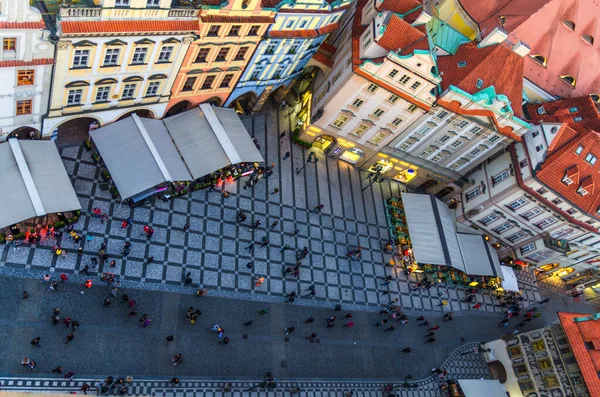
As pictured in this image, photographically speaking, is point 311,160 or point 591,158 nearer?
point 591,158

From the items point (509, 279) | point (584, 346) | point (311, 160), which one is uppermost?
point (311, 160)

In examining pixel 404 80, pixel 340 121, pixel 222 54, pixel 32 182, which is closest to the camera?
pixel 32 182

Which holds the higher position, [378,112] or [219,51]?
[219,51]

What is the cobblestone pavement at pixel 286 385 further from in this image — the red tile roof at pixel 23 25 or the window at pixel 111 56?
the window at pixel 111 56

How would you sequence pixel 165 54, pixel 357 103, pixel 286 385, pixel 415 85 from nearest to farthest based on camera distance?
pixel 165 54, pixel 286 385, pixel 415 85, pixel 357 103

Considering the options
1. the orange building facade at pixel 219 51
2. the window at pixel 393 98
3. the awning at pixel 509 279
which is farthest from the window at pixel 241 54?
the awning at pixel 509 279

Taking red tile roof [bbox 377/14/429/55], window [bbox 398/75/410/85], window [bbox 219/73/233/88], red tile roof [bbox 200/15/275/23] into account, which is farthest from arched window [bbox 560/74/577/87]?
window [bbox 219/73/233/88]

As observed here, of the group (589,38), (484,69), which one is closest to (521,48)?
(484,69)

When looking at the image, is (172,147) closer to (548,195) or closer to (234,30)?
(234,30)
